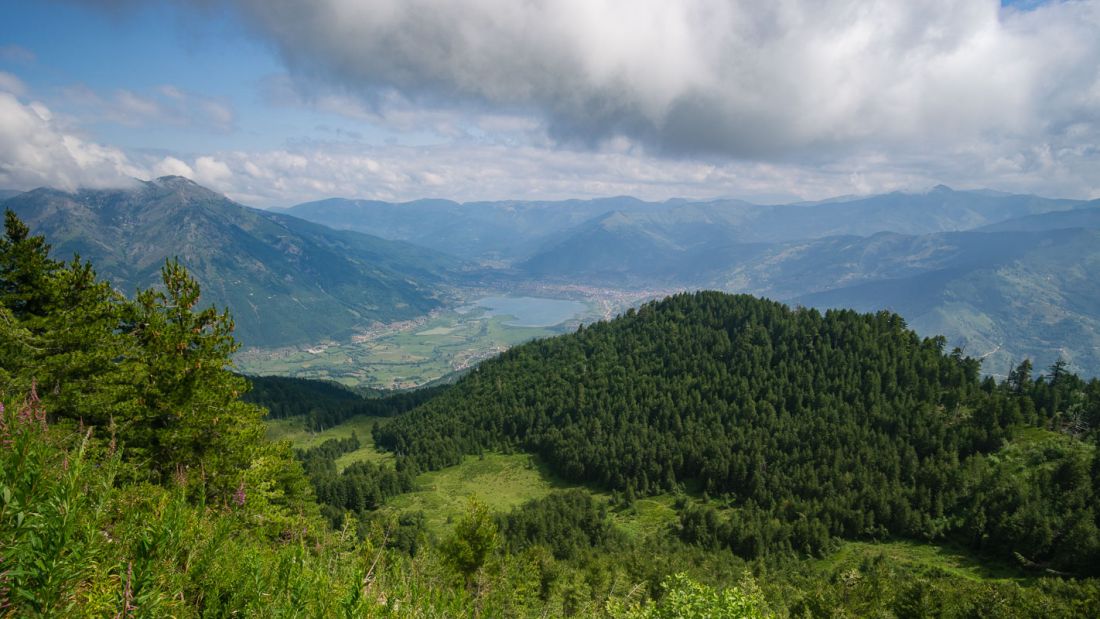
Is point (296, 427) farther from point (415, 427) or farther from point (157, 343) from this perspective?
point (157, 343)

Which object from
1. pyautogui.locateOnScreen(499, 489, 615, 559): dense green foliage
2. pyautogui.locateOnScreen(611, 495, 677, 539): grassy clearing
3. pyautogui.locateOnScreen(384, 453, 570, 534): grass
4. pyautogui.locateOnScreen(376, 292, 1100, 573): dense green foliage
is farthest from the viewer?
pyautogui.locateOnScreen(384, 453, 570, 534): grass

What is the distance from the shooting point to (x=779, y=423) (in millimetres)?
110562

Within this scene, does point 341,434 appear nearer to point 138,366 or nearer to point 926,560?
point 926,560

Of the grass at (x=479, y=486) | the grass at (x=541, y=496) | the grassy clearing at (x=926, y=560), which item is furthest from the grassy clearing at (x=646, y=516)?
the grassy clearing at (x=926, y=560)

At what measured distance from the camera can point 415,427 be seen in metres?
146

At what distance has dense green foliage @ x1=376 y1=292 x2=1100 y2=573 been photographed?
257 feet

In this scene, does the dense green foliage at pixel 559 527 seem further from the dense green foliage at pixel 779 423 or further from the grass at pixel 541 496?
the dense green foliage at pixel 779 423

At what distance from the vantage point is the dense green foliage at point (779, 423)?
78.4 meters

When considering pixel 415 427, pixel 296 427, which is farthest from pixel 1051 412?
pixel 296 427

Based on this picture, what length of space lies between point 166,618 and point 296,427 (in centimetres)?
19338

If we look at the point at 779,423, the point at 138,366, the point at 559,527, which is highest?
the point at 138,366

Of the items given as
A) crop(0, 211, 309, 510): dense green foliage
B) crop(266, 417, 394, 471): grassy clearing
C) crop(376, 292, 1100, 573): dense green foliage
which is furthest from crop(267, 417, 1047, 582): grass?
crop(0, 211, 309, 510): dense green foliage

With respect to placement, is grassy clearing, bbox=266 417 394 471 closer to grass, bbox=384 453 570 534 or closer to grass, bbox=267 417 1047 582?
grass, bbox=267 417 1047 582

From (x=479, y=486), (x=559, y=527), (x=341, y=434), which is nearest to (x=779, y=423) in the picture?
(x=559, y=527)
